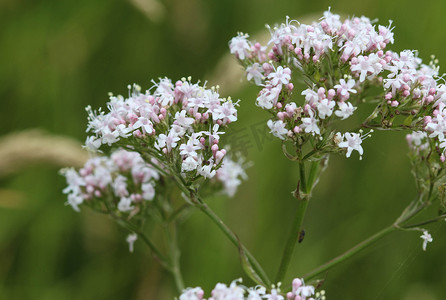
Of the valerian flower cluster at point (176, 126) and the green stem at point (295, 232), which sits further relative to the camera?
the green stem at point (295, 232)

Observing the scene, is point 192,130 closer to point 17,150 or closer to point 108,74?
point 17,150

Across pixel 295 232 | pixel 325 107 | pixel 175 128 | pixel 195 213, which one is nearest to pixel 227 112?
pixel 175 128

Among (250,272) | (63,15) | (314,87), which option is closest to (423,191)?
(314,87)

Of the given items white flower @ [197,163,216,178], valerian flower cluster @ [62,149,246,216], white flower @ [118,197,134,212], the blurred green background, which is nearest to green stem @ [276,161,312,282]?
white flower @ [197,163,216,178]

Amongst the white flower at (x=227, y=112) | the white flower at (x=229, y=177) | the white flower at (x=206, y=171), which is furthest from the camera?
the white flower at (x=229, y=177)

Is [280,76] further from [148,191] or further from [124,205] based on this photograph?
[124,205]

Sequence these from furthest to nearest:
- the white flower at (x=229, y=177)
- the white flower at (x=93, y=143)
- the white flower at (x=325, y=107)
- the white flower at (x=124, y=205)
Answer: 1. the white flower at (x=229, y=177)
2. the white flower at (x=124, y=205)
3. the white flower at (x=93, y=143)
4. the white flower at (x=325, y=107)

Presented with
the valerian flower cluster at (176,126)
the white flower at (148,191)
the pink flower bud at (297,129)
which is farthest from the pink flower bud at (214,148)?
the white flower at (148,191)

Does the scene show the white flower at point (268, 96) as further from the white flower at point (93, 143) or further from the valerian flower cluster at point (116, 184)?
the white flower at point (93, 143)
